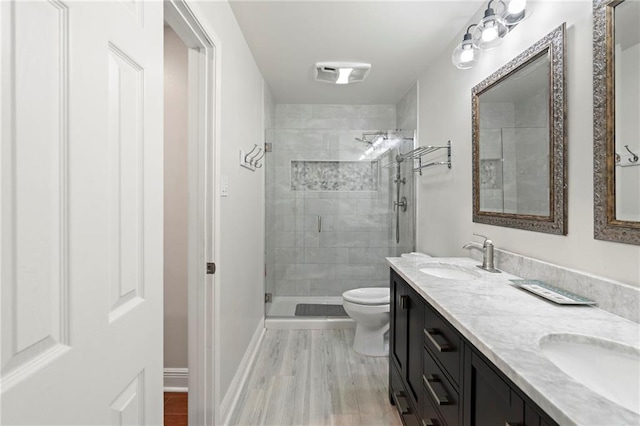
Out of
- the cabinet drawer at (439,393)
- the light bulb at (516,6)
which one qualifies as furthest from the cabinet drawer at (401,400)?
the light bulb at (516,6)

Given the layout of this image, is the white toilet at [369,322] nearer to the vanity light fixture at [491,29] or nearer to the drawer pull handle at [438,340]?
the drawer pull handle at [438,340]

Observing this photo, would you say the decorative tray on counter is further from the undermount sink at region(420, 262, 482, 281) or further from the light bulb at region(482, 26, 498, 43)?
the light bulb at region(482, 26, 498, 43)

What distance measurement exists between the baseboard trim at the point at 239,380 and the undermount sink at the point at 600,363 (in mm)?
1573

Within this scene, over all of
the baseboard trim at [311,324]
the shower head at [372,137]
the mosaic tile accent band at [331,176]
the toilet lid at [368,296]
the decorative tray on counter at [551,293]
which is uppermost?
the shower head at [372,137]

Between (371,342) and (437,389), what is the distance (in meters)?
1.47

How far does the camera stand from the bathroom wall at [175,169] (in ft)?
7.09

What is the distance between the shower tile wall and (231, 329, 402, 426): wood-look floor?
78cm

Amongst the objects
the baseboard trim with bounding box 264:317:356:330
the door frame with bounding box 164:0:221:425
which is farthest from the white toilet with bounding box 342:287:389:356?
the door frame with bounding box 164:0:221:425

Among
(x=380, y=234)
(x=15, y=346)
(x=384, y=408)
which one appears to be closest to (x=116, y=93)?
(x=15, y=346)

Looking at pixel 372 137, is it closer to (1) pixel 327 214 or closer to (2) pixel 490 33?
(1) pixel 327 214

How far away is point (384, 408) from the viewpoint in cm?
199

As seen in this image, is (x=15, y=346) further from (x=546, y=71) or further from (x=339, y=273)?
(x=339, y=273)

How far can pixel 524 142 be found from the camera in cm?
157

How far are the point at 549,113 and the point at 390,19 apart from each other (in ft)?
3.83
